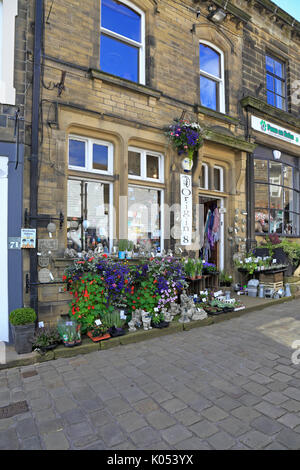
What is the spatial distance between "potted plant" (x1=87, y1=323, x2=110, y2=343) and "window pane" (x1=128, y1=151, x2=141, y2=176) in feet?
10.7

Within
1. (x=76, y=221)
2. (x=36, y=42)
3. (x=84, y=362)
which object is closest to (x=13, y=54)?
(x=36, y=42)

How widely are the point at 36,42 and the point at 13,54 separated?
48cm

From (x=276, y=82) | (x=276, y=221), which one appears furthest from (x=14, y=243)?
(x=276, y=82)

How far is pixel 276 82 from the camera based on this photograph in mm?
9984

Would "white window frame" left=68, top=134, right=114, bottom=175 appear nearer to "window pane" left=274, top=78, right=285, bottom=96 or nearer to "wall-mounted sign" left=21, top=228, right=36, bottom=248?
"wall-mounted sign" left=21, top=228, right=36, bottom=248

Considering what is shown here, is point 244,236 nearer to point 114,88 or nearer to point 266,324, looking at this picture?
point 266,324

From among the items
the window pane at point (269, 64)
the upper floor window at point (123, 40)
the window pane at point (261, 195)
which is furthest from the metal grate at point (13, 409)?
A: the window pane at point (269, 64)

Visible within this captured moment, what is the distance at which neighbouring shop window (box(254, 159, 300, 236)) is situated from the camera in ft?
29.6

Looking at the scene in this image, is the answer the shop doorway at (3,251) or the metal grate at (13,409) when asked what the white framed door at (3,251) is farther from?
the metal grate at (13,409)

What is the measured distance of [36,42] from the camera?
482cm

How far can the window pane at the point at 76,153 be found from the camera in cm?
544

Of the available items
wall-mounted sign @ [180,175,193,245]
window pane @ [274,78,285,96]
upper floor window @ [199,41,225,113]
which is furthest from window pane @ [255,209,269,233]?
window pane @ [274,78,285,96]

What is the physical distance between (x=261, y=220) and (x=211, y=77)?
4.53 metres

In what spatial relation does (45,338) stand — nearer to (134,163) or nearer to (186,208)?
(134,163)
